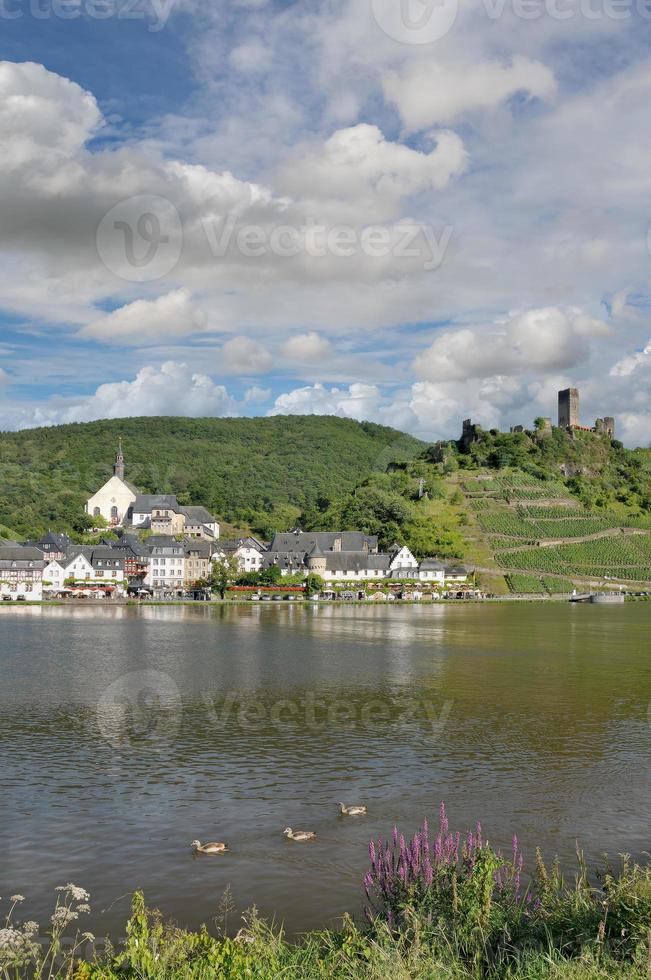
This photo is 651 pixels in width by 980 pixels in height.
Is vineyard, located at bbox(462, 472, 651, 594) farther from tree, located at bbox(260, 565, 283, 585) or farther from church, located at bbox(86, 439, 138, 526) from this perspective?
church, located at bbox(86, 439, 138, 526)

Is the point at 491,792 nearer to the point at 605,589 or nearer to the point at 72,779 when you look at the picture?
the point at 72,779

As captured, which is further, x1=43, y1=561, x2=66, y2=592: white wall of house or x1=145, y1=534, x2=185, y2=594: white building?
x1=145, y1=534, x2=185, y2=594: white building

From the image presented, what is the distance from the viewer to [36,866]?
1502 cm

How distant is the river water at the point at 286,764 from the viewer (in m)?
15.0

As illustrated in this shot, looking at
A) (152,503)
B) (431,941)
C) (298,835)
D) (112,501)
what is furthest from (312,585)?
(431,941)

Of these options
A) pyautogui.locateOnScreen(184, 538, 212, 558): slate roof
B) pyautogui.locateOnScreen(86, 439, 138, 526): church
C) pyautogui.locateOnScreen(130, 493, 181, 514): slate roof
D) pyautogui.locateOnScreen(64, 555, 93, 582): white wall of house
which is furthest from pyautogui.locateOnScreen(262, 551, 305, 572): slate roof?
pyautogui.locateOnScreen(86, 439, 138, 526): church

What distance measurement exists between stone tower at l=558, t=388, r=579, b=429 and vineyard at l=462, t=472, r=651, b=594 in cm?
2865

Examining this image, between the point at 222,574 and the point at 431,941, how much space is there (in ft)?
314

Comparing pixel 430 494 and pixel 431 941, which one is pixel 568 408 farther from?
pixel 431 941

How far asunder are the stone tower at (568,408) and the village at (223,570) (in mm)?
75329

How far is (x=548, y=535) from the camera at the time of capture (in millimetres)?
136875

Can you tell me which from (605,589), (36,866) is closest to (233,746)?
(36,866)

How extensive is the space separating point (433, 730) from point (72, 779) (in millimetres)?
11590

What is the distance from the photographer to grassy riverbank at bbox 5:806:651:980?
8812mm
